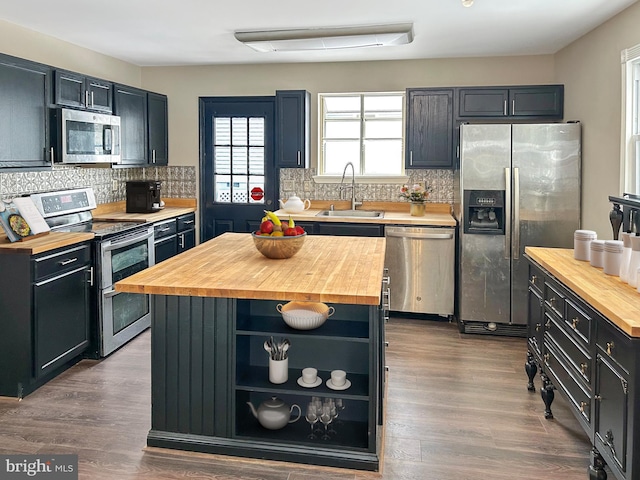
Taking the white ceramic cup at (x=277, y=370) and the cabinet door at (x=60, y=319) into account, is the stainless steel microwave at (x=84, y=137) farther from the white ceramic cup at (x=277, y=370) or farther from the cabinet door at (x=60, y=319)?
the white ceramic cup at (x=277, y=370)

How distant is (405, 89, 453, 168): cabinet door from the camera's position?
506cm

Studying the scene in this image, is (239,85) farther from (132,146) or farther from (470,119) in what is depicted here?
(470,119)

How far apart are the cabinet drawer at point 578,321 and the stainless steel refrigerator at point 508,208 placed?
80.0 inches

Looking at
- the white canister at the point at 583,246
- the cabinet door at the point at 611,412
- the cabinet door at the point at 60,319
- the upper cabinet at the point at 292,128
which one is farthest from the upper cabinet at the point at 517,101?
the cabinet door at the point at 60,319

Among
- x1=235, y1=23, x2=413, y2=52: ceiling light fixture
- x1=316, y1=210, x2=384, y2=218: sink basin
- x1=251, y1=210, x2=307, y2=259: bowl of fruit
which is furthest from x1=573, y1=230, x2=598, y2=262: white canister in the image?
x1=316, y1=210, x2=384, y2=218: sink basin

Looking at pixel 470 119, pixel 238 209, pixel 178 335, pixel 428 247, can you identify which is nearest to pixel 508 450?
pixel 178 335

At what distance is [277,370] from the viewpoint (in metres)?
2.67

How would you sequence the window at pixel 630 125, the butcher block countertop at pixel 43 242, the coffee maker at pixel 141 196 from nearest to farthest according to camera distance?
the butcher block countertop at pixel 43 242 < the window at pixel 630 125 < the coffee maker at pixel 141 196

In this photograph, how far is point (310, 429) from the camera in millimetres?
2697

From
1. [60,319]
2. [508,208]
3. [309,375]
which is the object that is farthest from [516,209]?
[60,319]

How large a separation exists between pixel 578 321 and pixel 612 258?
1.47 feet

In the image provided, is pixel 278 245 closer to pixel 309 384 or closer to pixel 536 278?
pixel 309 384

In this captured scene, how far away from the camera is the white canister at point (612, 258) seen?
2652 millimetres

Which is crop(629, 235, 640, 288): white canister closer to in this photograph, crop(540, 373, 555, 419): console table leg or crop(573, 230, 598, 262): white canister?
crop(573, 230, 598, 262): white canister
